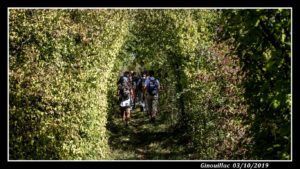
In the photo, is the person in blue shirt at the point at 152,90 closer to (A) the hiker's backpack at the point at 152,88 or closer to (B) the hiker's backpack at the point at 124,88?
(A) the hiker's backpack at the point at 152,88

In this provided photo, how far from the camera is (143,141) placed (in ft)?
55.8

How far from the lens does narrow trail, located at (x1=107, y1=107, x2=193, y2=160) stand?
15039 millimetres

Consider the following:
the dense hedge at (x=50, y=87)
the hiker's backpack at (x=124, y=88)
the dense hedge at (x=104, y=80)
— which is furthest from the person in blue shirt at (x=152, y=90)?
the dense hedge at (x=50, y=87)

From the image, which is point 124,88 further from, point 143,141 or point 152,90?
point 143,141

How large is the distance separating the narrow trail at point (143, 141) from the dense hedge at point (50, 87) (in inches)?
177

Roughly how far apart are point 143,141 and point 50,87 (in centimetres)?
873

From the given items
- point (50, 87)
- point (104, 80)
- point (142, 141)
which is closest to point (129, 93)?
point (142, 141)

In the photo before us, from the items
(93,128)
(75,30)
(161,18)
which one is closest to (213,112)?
(93,128)

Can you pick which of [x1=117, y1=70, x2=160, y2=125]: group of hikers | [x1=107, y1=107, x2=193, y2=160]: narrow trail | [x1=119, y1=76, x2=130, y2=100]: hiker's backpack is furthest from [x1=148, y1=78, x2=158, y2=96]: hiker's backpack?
[x1=107, y1=107, x2=193, y2=160]: narrow trail

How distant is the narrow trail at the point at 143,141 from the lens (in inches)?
592

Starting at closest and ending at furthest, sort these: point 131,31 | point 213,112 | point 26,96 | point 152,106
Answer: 1. point 26,96
2. point 213,112
3. point 152,106
4. point 131,31

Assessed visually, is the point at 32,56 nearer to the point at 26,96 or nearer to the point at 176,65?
the point at 26,96

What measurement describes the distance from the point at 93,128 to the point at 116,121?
905 cm

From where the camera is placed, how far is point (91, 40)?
11062mm
